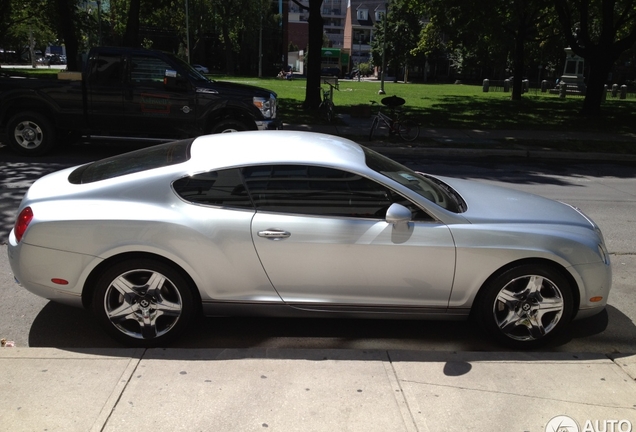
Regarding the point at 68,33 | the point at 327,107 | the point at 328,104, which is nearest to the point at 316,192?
the point at 328,104

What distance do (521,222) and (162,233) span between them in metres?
2.45

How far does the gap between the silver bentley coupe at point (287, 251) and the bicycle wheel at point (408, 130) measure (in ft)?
36.6

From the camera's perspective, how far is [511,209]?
455 centimetres

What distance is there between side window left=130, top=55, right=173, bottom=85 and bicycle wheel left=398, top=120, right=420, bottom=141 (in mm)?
6187

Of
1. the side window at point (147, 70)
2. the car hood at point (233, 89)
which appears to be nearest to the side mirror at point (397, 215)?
the car hood at point (233, 89)

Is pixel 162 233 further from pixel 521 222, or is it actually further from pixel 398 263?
pixel 521 222

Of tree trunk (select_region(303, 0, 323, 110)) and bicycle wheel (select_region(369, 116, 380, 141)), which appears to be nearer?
bicycle wheel (select_region(369, 116, 380, 141))

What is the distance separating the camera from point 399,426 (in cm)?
328

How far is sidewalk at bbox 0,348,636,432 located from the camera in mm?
3303

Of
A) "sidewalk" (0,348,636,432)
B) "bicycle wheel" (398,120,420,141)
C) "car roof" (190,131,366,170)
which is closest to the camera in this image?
"sidewalk" (0,348,636,432)

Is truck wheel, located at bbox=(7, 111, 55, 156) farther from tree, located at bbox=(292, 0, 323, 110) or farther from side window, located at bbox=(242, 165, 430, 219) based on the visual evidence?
tree, located at bbox=(292, 0, 323, 110)

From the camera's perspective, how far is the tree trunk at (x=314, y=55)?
19.7 metres

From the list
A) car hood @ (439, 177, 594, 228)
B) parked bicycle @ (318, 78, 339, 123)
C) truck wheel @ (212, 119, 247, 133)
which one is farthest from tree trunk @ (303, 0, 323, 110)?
car hood @ (439, 177, 594, 228)

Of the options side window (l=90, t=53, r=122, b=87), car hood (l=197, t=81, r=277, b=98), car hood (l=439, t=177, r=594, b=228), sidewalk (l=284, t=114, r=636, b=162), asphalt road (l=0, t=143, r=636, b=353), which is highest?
side window (l=90, t=53, r=122, b=87)
